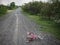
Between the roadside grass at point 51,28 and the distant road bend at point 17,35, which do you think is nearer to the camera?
the distant road bend at point 17,35

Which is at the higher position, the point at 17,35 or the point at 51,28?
the point at 17,35

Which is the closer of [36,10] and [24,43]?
[24,43]

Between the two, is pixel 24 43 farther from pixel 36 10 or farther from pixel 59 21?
pixel 36 10

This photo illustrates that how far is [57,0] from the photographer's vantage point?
22641 mm

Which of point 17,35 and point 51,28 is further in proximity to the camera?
point 51,28

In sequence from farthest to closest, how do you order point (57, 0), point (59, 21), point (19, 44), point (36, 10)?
1. point (36, 10)
2. point (57, 0)
3. point (59, 21)
4. point (19, 44)

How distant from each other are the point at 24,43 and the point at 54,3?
1415 centimetres

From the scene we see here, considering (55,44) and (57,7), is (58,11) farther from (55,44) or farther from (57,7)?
(55,44)

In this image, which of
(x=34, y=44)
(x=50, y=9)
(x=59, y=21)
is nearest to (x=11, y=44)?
(x=34, y=44)

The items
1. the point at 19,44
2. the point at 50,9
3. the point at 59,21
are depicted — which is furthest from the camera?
the point at 50,9

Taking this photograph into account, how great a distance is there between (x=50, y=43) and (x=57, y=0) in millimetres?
13089

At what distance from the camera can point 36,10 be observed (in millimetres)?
45625

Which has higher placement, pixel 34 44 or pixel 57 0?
pixel 57 0

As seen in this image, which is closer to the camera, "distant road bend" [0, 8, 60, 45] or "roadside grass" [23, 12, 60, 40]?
"distant road bend" [0, 8, 60, 45]
